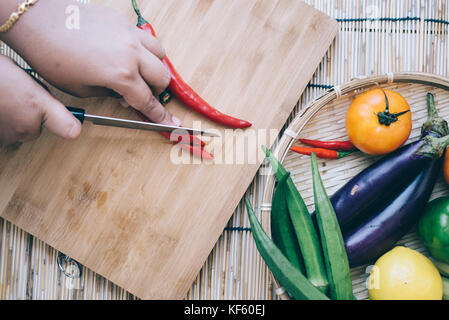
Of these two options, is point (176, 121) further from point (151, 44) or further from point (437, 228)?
point (437, 228)

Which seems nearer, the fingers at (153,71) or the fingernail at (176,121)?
the fingers at (153,71)

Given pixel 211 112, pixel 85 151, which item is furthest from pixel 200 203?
pixel 85 151

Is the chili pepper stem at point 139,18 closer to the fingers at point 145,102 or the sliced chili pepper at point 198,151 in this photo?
the fingers at point 145,102

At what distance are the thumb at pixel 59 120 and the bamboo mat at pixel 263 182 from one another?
0.36m

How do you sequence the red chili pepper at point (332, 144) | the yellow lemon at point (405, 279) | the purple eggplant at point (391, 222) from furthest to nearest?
the red chili pepper at point (332, 144) → the purple eggplant at point (391, 222) → the yellow lemon at point (405, 279)

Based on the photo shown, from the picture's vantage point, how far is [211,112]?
1164 millimetres

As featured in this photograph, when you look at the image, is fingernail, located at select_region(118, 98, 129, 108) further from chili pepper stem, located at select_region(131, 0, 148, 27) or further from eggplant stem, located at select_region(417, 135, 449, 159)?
eggplant stem, located at select_region(417, 135, 449, 159)

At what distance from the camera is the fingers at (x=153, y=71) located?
1053mm

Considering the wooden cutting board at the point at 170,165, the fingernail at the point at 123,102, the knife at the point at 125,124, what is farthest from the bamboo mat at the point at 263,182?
the fingernail at the point at 123,102

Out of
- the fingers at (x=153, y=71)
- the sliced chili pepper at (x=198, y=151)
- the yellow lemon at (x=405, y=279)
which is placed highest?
the fingers at (x=153, y=71)

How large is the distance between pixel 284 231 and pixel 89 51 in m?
0.78
